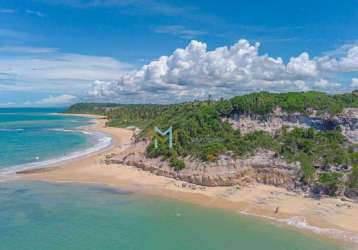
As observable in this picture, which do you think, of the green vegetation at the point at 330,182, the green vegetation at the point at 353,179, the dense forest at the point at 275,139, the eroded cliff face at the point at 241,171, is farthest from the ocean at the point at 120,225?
Result: the green vegetation at the point at 353,179

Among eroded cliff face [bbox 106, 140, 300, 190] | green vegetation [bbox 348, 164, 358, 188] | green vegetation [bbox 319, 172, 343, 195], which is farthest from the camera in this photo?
eroded cliff face [bbox 106, 140, 300, 190]

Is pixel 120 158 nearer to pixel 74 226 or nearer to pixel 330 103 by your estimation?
pixel 74 226

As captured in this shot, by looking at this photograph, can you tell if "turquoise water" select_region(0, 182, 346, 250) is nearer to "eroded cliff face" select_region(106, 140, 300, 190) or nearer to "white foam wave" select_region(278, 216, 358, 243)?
"white foam wave" select_region(278, 216, 358, 243)

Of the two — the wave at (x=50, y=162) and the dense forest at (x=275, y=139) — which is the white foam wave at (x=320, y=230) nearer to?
the dense forest at (x=275, y=139)

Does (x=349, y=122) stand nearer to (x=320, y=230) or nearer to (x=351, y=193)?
(x=351, y=193)

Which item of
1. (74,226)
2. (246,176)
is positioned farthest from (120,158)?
(74,226)

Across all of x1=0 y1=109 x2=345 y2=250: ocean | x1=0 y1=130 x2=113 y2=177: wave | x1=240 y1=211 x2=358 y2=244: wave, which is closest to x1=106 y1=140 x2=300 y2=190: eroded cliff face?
x1=0 y1=109 x2=345 y2=250: ocean

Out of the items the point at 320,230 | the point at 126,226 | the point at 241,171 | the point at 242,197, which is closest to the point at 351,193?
the point at 320,230
